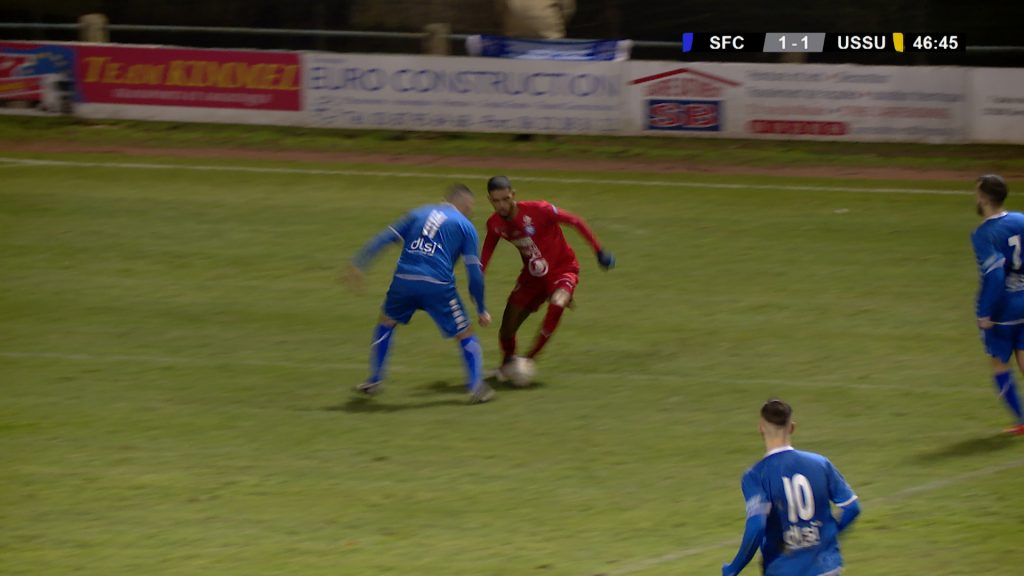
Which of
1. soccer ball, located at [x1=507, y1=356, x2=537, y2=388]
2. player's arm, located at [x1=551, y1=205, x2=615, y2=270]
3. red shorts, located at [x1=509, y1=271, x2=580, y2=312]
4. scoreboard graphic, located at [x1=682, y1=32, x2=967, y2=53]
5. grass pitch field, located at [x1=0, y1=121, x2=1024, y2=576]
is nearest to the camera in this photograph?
grass pitch field, located at [x1=0, y1=121, x2=1024, y2=576]

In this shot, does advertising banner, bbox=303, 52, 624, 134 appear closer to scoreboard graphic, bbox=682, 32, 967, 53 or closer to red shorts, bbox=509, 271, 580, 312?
scoreboard graphic, bbox=682, 32, 967, 53

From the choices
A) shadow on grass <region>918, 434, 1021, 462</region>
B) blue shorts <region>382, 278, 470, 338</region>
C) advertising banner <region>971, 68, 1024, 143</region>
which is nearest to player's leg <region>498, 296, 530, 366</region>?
blue shorts <region>382, 278, 470, 338</region>

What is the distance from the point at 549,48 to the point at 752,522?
2129 centimetres

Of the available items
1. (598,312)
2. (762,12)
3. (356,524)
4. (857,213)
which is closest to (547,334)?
(598,312)

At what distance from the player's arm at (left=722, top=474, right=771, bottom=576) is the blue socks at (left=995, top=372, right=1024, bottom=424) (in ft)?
17.9

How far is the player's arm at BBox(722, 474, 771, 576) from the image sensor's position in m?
6.40

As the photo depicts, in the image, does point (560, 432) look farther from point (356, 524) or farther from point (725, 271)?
point (725, 271)

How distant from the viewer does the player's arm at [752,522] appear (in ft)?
21.0

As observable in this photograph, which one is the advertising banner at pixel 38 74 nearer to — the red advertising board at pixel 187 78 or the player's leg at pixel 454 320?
the red advertising board at pixel 187 78

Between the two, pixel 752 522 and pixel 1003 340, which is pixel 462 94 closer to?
pixel 1003 340

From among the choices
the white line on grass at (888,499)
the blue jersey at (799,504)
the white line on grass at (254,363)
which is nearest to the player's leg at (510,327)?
the white line on grass at (254,363)

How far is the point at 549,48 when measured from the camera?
26.9 metres

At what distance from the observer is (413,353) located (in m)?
14.9

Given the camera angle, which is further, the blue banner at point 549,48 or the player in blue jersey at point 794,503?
the blue banner at point 549,48
